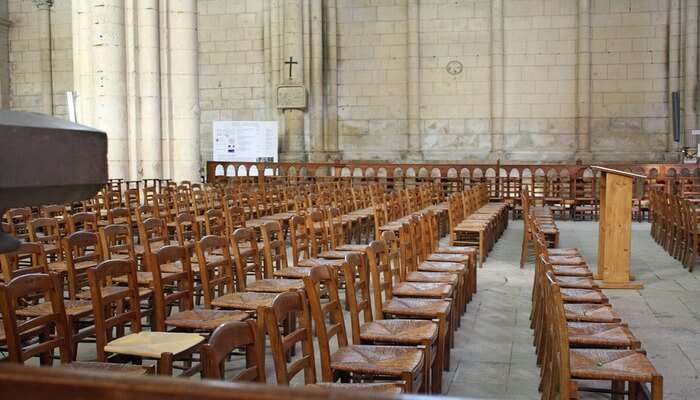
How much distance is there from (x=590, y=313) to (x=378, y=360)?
1.76 metres

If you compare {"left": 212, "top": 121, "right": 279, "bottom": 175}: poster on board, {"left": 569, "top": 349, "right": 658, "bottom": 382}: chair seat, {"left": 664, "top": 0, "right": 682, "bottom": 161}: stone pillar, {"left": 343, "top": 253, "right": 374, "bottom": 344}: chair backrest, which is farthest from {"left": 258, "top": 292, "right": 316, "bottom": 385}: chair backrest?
{"left": 664, "top": 0, "right": 682, "bottom": 161}: stone pillar

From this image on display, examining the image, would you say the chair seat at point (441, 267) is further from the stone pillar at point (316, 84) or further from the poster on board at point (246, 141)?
the stone pillar at point (316, 84)

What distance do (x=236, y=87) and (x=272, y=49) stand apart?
1545 millimetres

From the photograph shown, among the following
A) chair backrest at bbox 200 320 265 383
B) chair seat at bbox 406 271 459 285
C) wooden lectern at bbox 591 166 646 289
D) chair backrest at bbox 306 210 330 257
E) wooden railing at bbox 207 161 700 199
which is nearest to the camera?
chair backrest at bbox 200 320 265 383

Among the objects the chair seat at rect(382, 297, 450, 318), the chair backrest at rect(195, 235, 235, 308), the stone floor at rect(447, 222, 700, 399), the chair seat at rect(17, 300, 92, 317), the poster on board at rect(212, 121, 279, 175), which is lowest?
the stone floor at rect(447, 222, 700, 399)

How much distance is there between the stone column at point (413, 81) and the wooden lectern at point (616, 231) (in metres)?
11.3

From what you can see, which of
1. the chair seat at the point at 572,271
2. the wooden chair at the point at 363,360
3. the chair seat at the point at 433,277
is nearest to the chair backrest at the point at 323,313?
the wooden chair at the point at 363,360

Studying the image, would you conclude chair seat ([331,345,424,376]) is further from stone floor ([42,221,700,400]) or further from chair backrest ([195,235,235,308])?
chair backrest ([195,235,235,308])

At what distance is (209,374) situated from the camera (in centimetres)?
244

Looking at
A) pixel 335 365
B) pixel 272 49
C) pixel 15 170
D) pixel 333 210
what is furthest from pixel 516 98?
pixel 15 170

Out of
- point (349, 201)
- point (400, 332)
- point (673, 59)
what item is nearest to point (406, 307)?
point (400, 332)

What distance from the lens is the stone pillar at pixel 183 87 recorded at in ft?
44.5

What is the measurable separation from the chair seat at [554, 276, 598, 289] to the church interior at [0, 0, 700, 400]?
0.06 feet

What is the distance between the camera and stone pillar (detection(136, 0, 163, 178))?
13.2m
